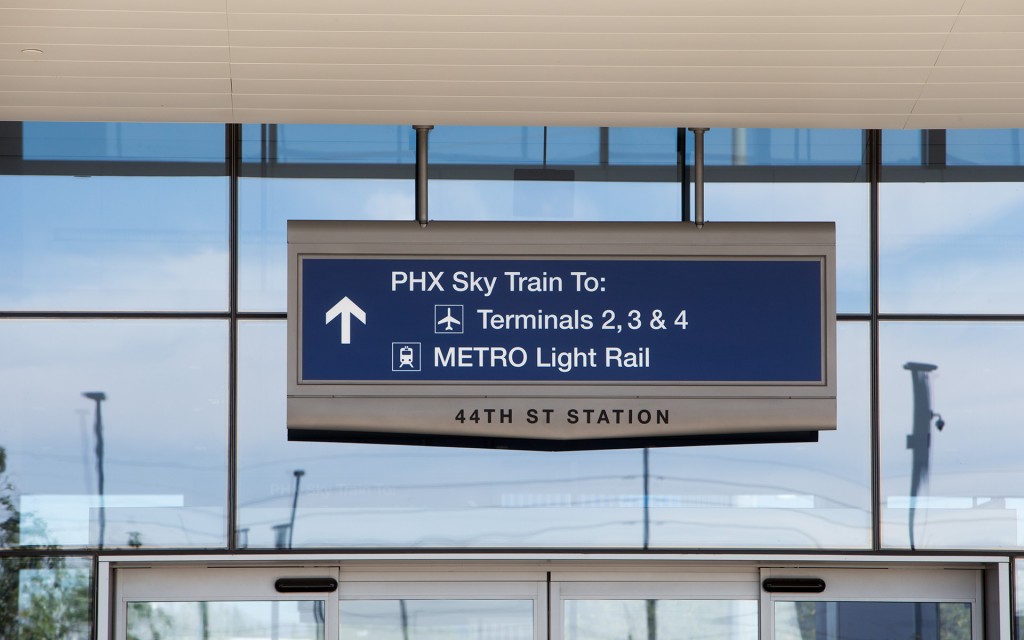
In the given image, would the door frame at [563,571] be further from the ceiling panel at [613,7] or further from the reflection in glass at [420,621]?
the ceiling panel at [613,7]

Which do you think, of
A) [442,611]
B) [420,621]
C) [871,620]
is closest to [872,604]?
[871,620]

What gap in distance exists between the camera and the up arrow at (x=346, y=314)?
4.27 m

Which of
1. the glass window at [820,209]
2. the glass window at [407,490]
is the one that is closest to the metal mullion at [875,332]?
the glass window at [820,209]

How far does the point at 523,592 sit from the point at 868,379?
2.38 metres

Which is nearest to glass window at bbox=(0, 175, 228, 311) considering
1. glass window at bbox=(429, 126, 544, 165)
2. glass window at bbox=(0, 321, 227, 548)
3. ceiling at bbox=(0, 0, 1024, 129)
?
glass window at bbox=(0, 321, 227, 548)

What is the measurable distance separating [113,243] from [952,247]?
4.99 m

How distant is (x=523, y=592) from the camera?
22.5ft

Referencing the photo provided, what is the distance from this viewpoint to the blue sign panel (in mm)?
4285

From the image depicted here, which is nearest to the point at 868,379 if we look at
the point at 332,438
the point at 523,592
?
the point at 523,592

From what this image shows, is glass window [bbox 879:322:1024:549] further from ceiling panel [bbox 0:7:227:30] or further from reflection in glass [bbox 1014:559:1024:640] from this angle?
ceiling panel [bbox 0:7:227:30]

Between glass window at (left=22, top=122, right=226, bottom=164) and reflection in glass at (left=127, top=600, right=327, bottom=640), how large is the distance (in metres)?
2.61

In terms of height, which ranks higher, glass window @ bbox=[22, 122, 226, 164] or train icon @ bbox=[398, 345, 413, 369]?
glass window @ bbox=[22, 122, 226, 164]

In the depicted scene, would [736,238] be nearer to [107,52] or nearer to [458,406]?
[458,406]

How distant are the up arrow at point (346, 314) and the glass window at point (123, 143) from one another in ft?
10.1
